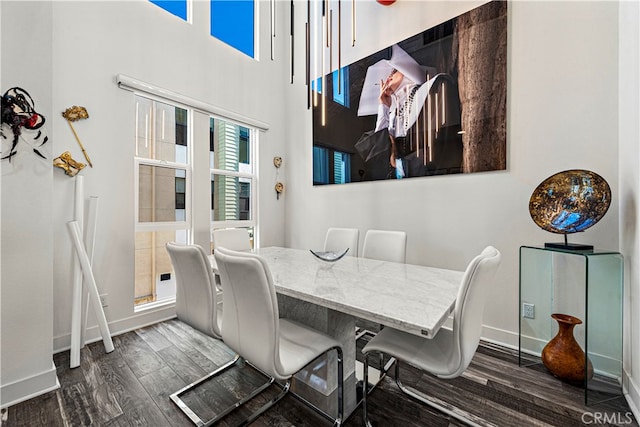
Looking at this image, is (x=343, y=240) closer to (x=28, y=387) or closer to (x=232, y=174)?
(x=232, y=174)

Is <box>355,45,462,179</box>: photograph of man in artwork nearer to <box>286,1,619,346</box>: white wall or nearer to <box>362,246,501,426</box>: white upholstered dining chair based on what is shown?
<box>286,1,619,346</box>: white wall

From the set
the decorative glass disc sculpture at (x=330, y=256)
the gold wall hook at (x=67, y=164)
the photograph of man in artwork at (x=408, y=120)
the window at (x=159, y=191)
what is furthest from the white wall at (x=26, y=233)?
the photograph of man in artwork at (x=408, y=120)

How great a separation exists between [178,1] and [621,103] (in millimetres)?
4087

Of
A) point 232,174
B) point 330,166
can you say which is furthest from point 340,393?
point 232,174

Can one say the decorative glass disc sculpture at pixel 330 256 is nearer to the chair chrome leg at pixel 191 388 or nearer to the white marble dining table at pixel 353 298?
the white marble dining table at pixel 353 298

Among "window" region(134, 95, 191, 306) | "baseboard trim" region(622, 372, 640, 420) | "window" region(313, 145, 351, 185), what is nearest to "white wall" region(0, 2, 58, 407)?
"window" region(134, 95, 191, 306)

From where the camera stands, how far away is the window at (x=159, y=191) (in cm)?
266

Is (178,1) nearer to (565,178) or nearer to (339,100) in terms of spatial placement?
(339,100)

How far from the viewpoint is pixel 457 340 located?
3.63ft

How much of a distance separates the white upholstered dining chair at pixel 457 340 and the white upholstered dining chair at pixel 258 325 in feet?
1.01

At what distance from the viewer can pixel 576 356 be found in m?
1.70

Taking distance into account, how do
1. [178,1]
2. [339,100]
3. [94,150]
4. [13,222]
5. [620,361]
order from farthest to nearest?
1. [339,100]
2. [178,1]
3. [94,150]
4. [620,361]
5. [13,222]

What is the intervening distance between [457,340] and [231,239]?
214cm

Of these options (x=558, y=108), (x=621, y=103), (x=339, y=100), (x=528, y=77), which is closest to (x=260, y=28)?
(x=339, y=100)
